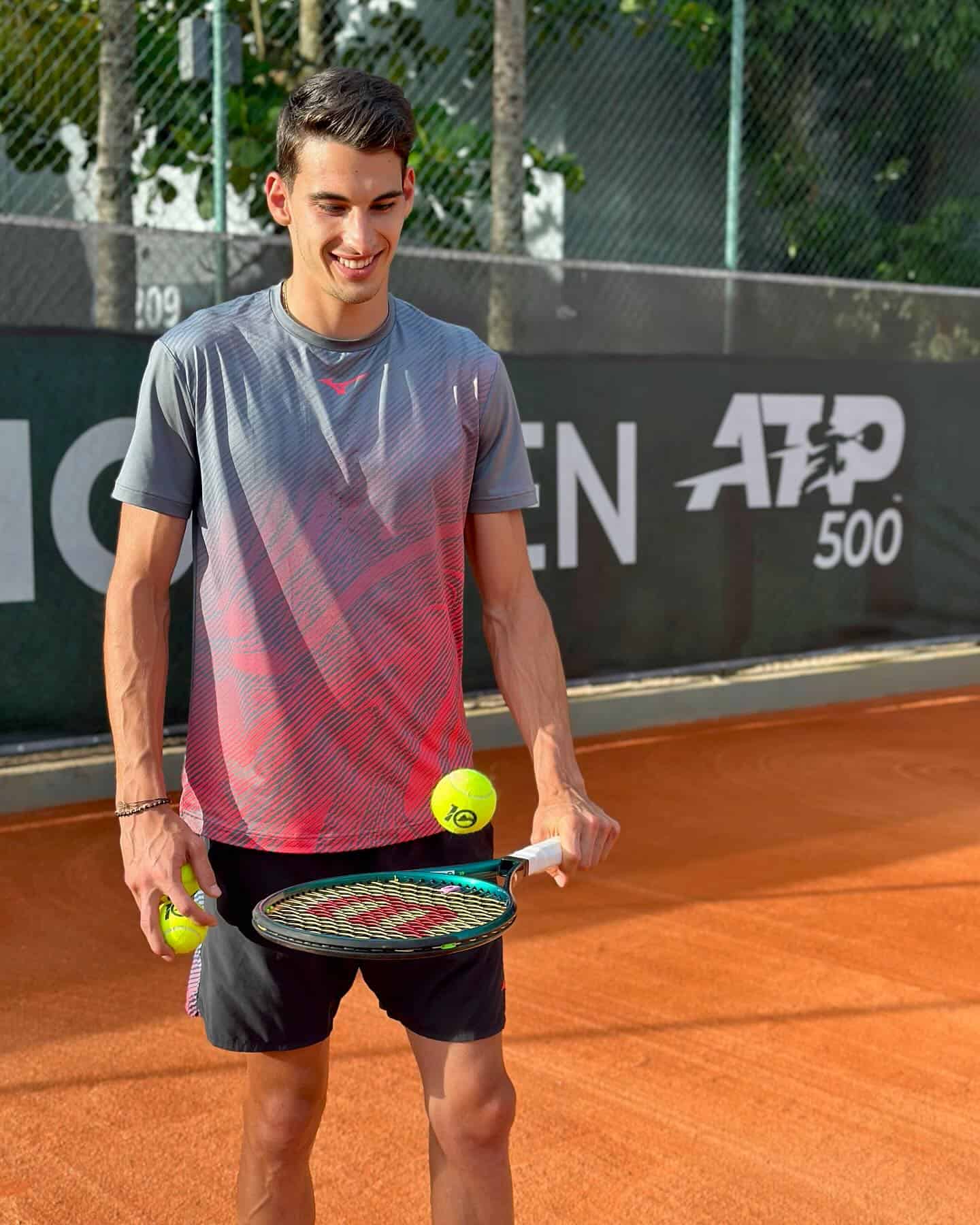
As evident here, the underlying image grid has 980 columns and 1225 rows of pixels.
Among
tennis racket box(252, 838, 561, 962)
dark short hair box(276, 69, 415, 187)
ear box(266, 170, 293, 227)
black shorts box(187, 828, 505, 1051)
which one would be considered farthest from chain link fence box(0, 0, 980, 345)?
tennis racket box(252, 838, 561, 962)

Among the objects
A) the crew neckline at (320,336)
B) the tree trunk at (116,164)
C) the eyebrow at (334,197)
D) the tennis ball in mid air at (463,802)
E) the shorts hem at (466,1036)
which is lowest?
the shorts hem at (466,1036)

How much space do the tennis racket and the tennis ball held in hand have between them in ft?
0.32

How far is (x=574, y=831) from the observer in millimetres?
2316

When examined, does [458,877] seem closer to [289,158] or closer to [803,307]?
[289,158]

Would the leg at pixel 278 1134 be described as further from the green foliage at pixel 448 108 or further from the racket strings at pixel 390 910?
the green foliage at pixel 448 108

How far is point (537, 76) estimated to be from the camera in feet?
37.2

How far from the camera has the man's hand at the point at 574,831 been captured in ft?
7.56

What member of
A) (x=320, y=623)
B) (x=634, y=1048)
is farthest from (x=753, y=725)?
(x=320, y=623)

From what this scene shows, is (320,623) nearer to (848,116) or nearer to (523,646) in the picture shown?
(523,646)

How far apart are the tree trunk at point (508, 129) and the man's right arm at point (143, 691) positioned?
22.2ft

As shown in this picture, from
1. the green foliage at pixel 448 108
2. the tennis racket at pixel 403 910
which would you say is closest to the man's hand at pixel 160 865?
the tennis racket at pixel 403 910

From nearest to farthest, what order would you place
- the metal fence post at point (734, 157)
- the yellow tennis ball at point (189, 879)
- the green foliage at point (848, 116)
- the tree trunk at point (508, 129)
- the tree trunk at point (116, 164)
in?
the yellow tennis ball at point (189, 879) → the tree trunk at point (116, 164) → the metal fence post at point (734, 157) → the tree trunk at point (508, 129) → the green foliage at point (848, 116)

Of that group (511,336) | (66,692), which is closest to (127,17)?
(511,336)

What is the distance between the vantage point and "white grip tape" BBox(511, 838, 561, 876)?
2.25 m
